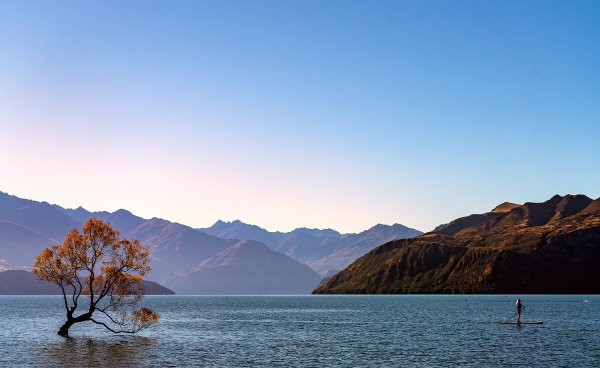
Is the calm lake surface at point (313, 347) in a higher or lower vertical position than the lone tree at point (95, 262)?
lower

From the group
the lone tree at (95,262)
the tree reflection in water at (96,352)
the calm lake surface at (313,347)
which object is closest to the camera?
the tree reflection in water at (96,352)

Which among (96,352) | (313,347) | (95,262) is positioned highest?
(95,262)

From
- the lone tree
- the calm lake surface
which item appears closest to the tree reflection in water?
the calm lake surface

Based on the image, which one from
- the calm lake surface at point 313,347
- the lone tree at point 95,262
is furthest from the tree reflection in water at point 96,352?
the lone tree at point 95,262

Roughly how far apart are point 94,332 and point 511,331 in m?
81.9

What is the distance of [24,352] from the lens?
3561 inches

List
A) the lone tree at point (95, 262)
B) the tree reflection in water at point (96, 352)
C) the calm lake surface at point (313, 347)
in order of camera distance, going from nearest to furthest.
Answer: the tree reflection in water at point (96, 352), the calm lake surface at point (313, 347), the lone tree at point (95, 262)

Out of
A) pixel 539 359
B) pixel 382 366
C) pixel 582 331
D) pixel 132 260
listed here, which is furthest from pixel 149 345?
pixel 582 331

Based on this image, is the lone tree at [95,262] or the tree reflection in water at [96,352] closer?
the tree reflection in water at [96,352]

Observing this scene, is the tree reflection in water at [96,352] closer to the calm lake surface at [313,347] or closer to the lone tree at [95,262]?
the calm lake surface at [313,347]

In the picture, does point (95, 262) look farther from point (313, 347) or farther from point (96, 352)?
point (313, 347)

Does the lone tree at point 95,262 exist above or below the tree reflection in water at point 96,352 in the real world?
above

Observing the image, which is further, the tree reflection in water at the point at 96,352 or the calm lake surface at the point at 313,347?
the calm lake surface at the point at 313,347

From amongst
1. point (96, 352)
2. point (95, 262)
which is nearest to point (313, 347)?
point (96, 352)
